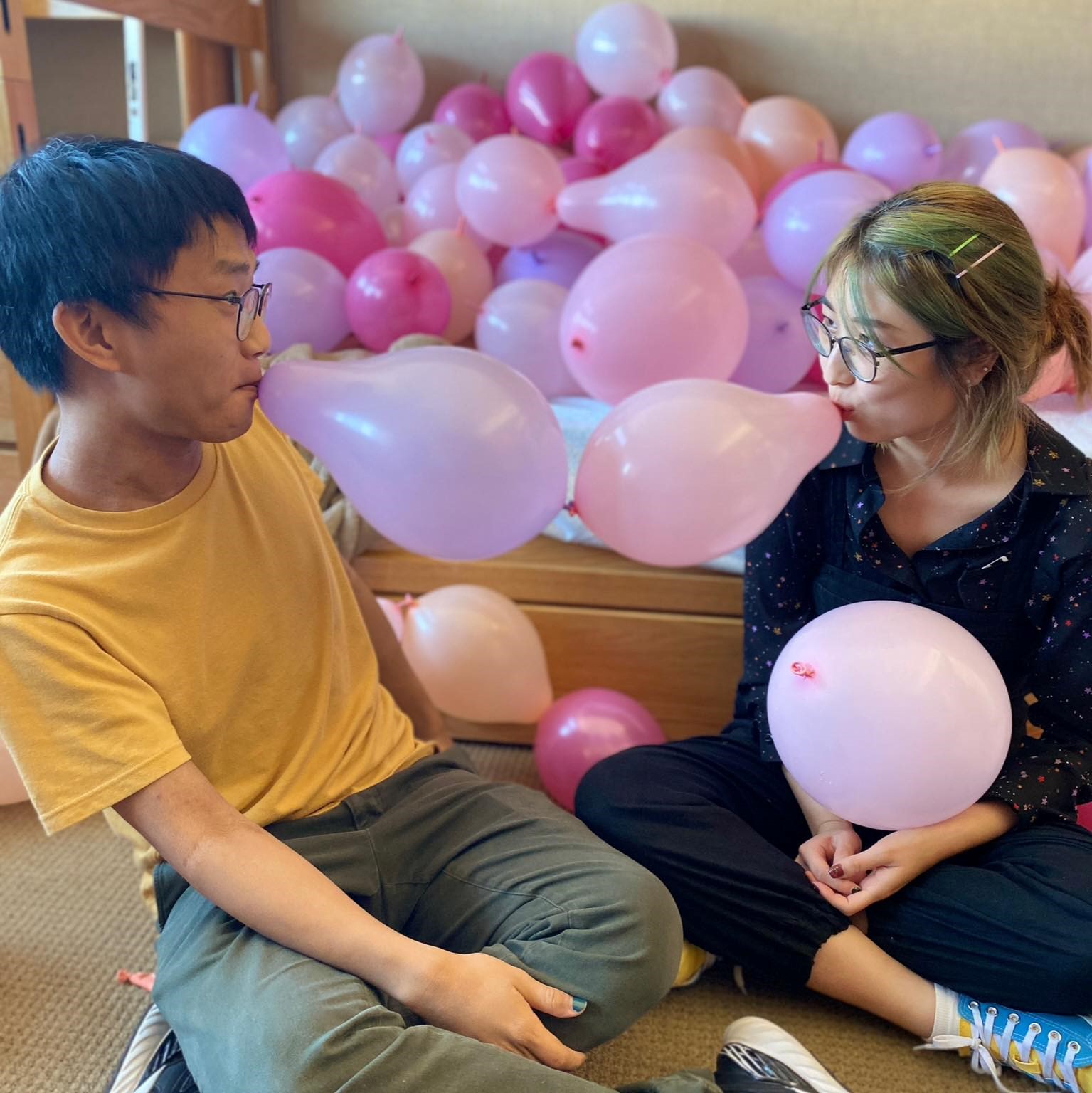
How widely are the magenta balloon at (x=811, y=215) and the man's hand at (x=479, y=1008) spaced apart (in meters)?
1.04

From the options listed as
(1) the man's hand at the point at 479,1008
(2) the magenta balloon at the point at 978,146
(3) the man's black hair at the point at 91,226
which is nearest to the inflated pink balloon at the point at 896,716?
(1) the man's hand at the point at 479,1008

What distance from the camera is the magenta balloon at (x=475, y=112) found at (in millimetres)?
2016

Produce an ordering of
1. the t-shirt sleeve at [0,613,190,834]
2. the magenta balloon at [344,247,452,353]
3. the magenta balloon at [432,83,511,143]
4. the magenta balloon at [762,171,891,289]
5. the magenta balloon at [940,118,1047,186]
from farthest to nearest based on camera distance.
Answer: the magenta balloon at [432,83,511,143] < the magenta balloon at [940,118,1047,186] < the magenta balloon at [344,247,452,353] < the magenta balloon at [762,171,891,289] < the t-shirt sleeve at [0,613,190,834]

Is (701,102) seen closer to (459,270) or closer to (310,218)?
(459,270)

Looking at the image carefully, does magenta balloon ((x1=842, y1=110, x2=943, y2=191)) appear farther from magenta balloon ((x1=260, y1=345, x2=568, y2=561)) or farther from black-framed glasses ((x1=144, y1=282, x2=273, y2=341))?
black-framed glasses ((x1=144, y1=282, x2=273, y2=341))

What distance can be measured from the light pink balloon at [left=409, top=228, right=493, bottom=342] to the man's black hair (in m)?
0.89

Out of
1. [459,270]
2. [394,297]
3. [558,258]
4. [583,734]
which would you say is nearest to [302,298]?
[394,297]

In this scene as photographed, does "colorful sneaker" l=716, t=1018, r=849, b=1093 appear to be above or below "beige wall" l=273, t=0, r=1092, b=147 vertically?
below

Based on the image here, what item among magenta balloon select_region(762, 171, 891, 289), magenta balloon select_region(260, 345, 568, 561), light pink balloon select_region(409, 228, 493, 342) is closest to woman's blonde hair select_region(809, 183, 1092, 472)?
magenta balloon select_region(260, 345, 568, 561)

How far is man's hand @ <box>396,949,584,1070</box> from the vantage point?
74cm

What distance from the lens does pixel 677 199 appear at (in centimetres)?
145

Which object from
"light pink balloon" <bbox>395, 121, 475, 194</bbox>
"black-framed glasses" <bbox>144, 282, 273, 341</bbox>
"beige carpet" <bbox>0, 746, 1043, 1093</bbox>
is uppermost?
"light pink balloon" <bbox>395, 121, 475, 194</bbox>

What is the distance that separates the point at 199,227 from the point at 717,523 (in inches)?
20.0

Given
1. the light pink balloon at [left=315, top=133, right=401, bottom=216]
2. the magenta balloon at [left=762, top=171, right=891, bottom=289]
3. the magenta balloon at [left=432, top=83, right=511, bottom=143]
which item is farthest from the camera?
the magenta balloon at [left=432, top=83, right=511, bottom=143]
